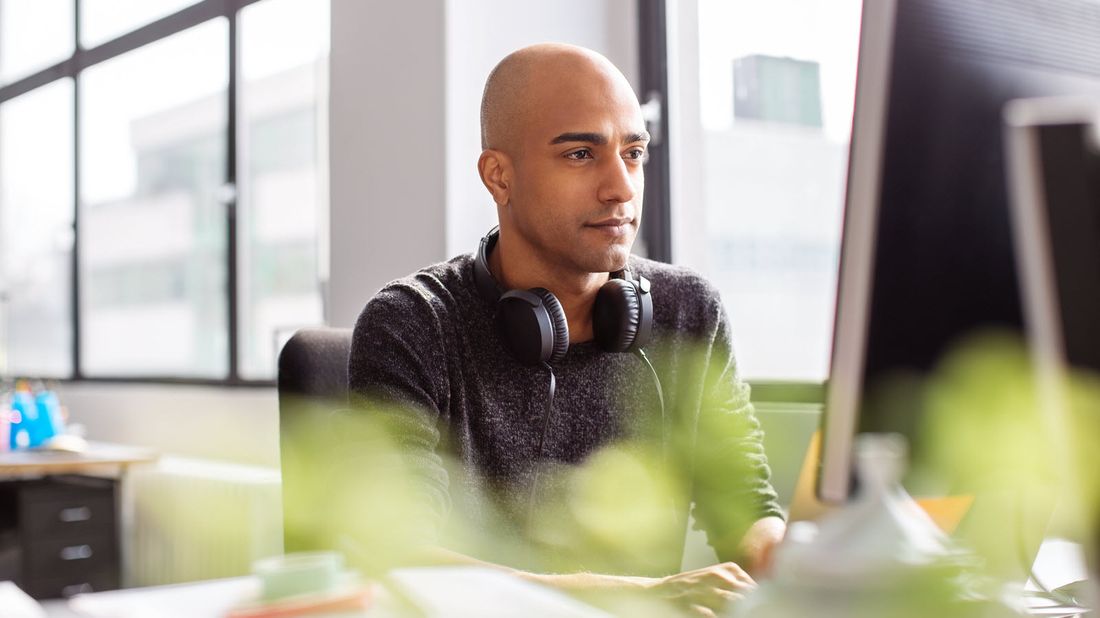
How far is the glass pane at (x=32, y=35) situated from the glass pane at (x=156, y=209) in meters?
0.36

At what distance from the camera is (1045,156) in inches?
20.5

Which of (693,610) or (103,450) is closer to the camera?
(693,610)

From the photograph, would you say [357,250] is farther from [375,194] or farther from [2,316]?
[2,316]

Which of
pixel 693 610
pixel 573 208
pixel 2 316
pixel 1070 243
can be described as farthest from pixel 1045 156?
pixel 2 316

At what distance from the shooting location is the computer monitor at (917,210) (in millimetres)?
617

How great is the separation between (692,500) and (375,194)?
136 cm

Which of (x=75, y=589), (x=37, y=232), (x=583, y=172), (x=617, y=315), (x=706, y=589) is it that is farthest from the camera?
(x=37, y=232)

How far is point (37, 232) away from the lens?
15.8 ft

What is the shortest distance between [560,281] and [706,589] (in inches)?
29.8

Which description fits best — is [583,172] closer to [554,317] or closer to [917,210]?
[554,317]

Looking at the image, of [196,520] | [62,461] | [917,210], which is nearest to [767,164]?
[917,210]

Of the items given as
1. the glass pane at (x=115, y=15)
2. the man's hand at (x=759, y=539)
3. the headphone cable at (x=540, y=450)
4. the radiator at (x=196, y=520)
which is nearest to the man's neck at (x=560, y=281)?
the headphone cable at (x=540, y=450)

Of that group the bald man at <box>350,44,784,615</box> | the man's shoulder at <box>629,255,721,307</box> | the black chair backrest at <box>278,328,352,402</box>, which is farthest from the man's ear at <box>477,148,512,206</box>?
the black chair backrest at <box>278,328,352,402</box>

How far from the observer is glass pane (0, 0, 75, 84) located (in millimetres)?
4578
